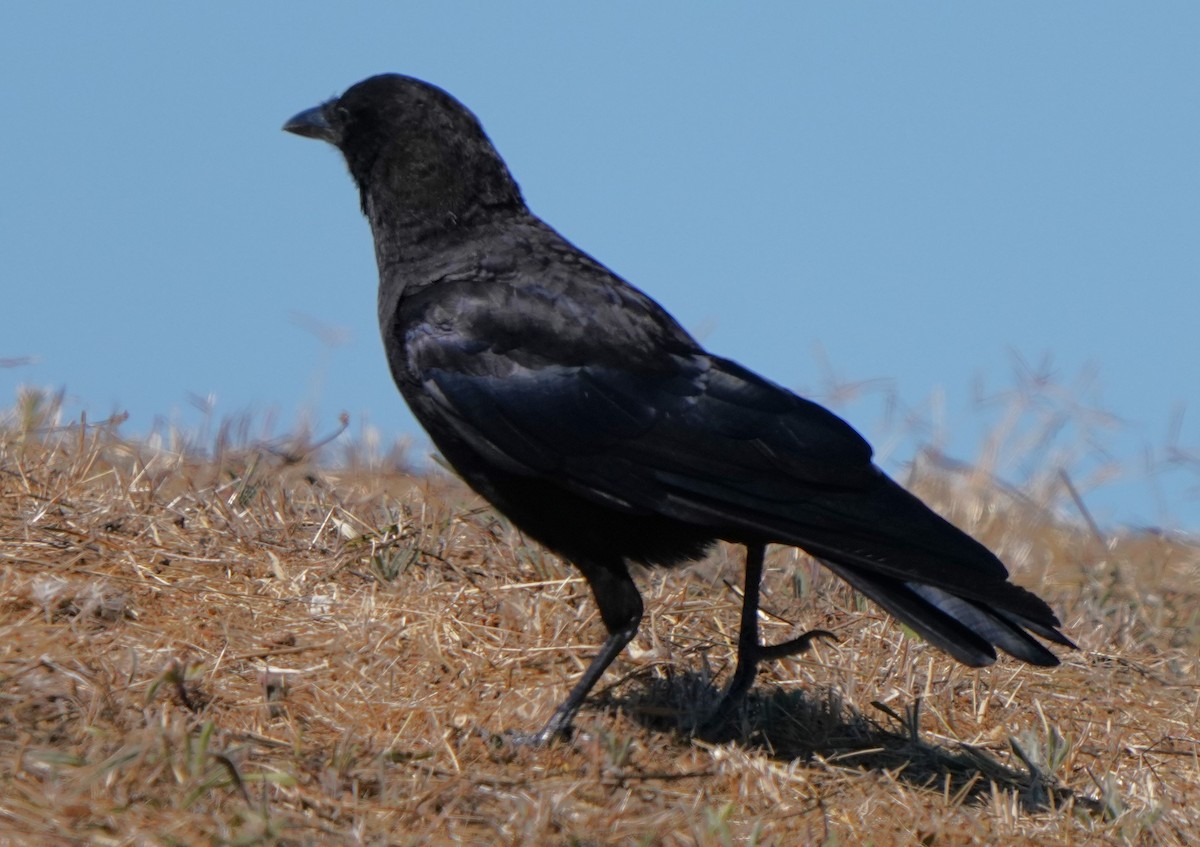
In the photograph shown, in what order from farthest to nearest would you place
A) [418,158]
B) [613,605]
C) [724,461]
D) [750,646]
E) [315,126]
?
[315,126] < [418,158] < [750,646] < [613,605] < [724,461]

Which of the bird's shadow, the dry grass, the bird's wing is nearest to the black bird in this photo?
the bird's wing

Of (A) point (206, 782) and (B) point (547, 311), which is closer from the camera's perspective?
(A) point (206, 782)

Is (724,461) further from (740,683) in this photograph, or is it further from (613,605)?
(740,683)

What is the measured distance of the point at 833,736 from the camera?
472 centimetres

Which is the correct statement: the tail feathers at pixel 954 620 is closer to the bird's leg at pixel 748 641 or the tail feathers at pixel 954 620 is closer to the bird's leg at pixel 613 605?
the bird's leg at pixel 748 641

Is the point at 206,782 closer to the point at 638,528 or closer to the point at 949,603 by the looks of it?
the point at 638,528

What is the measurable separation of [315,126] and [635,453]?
199cm

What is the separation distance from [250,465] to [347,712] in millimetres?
1880

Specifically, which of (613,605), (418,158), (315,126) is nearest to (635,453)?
(613,605)

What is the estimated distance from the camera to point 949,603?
4441 mm

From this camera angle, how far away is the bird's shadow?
452 centimetres

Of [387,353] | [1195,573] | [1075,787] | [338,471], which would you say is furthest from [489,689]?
[1195,573]

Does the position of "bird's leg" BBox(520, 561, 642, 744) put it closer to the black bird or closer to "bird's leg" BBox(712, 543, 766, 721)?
the black bird

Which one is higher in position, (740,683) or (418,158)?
(418,158)
